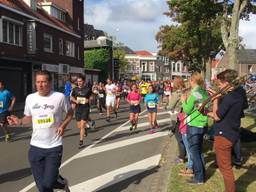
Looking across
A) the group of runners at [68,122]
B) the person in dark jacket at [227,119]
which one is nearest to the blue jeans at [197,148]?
the group of runners at [68,122]

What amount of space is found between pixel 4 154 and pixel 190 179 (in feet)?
17.1

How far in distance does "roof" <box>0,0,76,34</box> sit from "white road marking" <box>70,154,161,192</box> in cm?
2575

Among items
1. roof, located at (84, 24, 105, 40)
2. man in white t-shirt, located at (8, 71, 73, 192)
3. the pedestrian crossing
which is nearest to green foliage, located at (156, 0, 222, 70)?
the pedestrian crossing

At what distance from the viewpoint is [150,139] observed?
14.1 metres

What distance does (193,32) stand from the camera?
89.1ft

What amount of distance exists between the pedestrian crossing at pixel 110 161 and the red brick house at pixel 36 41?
21195 millimetres

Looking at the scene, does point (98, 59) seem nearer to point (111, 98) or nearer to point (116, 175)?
point (111, 98)

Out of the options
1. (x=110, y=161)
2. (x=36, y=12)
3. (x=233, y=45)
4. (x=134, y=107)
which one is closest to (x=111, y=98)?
(x=134, y=107)

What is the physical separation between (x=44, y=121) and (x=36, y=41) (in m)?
33.9

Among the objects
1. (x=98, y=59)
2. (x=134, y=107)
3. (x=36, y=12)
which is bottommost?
(x=134, y=107)

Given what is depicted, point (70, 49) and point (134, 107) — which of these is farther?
point (70, 49)

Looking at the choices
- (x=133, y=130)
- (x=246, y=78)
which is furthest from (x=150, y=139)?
(x=246, y=78)

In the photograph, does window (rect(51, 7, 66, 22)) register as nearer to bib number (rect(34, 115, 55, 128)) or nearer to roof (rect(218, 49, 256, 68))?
bib number (rect(34, 115, 55, 128))

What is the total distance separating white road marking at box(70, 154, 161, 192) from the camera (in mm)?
8016
